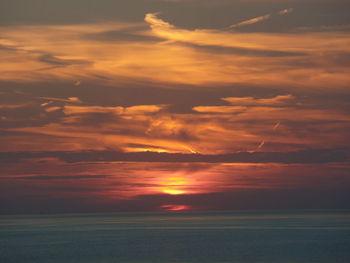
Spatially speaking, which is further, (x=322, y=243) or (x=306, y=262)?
(x=322, y=243)

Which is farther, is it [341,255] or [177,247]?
[177,247]

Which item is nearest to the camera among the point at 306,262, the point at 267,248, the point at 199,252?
the point at 306,262

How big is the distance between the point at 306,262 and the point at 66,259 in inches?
1062

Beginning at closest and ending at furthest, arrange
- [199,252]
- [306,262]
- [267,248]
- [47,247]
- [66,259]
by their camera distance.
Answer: [306,262]
[66,259]
[199,252]
[267,248]
[47,247]

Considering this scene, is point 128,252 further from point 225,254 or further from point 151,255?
point 225,254

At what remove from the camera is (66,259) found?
2795 inches

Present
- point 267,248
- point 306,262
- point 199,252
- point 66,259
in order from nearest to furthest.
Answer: point 306,262, point 66,259, point 199,252, point 267,248

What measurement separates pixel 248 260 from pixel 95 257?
58.5 ft

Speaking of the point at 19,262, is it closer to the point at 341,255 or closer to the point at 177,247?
→ the point at 177,247

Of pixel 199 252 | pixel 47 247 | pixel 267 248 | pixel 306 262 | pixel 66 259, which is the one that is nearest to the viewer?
pixel 306 262

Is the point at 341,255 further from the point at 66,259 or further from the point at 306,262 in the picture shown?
the point at 66,259

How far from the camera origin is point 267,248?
83.8 m

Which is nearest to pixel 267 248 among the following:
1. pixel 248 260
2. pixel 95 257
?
pixel 248 260

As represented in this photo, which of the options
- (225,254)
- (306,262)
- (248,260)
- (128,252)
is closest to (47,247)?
(128,252)
